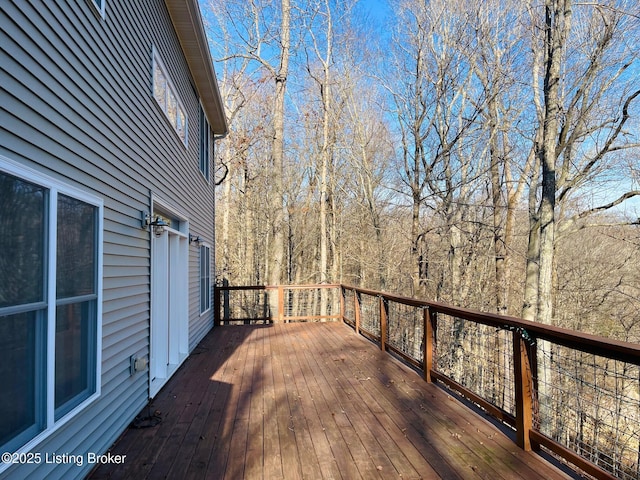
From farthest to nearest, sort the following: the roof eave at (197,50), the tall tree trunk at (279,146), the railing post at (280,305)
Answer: the tall tree trunk at (279,146)
the railing post at (280,305)
the roof eave at (197,50)

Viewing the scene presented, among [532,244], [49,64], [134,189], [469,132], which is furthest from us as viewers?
[469,132]

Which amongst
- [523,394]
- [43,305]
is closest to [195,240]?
[43,305]

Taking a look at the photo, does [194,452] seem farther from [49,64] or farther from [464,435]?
[49,64]

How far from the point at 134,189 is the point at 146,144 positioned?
585 mm

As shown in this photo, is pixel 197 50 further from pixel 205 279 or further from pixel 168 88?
pixel 205 279

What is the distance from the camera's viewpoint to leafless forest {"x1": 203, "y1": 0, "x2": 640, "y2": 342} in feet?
22.5

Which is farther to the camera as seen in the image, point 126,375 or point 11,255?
point 126,375

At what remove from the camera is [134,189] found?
310cm

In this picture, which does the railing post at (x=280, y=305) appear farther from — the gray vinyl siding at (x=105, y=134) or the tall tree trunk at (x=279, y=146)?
the gray vinyl siding at (x=105, y=134)

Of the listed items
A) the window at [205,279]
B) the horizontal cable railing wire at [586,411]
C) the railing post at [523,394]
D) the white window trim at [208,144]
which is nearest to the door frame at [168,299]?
the window at [205,279]

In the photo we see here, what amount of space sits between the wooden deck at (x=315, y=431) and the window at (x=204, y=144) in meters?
3.69

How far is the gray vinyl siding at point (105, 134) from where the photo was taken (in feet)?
5.46

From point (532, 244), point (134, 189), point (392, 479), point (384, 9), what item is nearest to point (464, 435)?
point (392, 479)

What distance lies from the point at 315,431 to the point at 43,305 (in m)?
1.97
